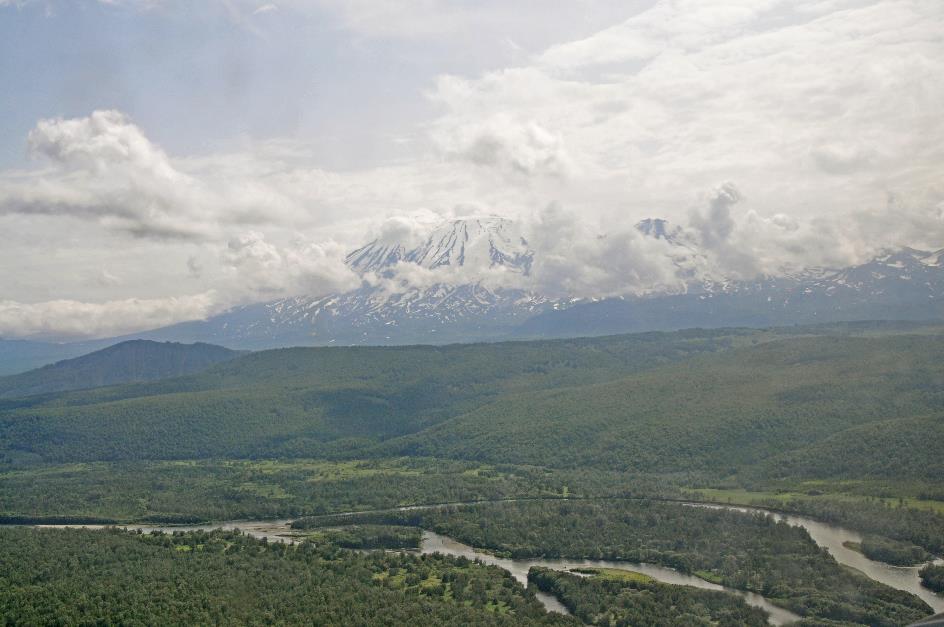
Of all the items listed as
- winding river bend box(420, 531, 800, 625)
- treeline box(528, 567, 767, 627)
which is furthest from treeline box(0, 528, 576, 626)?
treeline box(528, 567, 767, 627)

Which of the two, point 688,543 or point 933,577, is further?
point 688,543

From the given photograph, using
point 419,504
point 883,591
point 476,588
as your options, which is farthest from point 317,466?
point 883,591

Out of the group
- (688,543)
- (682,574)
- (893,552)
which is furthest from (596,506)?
(893,552)

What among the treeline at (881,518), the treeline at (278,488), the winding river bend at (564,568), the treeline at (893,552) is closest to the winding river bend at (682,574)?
the winding river bend at (564,568)

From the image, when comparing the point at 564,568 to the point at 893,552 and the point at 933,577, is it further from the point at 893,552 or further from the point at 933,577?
the point at 933,577

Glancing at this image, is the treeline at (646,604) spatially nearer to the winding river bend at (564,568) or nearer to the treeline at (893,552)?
the winding river bend at (564,568)

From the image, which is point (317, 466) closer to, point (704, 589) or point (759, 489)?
point (759, 489)
